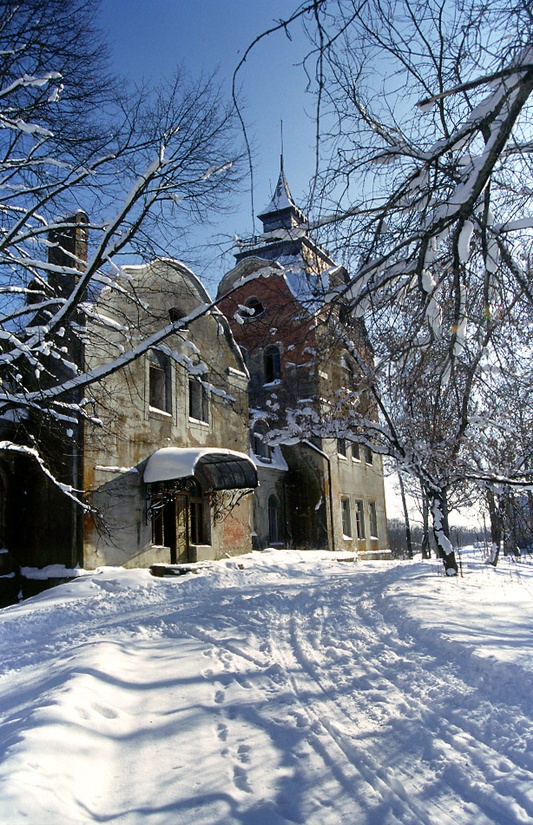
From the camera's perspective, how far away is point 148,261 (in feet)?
33.0

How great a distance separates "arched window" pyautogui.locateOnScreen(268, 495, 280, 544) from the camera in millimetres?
24969

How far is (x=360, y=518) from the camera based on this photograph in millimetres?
30578

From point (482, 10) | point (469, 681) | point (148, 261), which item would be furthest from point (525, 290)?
point (148, 261)

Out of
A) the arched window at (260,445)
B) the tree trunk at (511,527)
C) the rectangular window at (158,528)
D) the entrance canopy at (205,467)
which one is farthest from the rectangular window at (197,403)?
the tree trunk at (511,527)

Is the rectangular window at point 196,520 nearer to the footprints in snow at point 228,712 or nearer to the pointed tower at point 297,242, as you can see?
the footprints in snow at point 228,712

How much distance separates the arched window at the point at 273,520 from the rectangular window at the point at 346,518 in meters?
4.39

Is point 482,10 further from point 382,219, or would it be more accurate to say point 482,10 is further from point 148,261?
point 148,261

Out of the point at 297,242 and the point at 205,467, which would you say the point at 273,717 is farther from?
the point at 205,467

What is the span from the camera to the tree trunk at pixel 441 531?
13.5 m

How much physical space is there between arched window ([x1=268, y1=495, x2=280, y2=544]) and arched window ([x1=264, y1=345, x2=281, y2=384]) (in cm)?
587

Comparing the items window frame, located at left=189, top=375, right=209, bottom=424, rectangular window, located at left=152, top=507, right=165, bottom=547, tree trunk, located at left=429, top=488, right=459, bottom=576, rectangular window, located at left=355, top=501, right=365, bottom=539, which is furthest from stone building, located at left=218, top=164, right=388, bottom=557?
rectangular window, located at left=152, top=507, right=165, bottom=547

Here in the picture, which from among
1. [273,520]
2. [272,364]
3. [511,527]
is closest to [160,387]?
[273,520]

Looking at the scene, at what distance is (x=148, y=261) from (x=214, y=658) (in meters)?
6.48

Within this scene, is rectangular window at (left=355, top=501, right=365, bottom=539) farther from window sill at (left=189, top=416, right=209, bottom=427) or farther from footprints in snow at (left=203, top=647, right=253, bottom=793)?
footprints in snow at (left=203, top=647, right=253, bottom=793)
